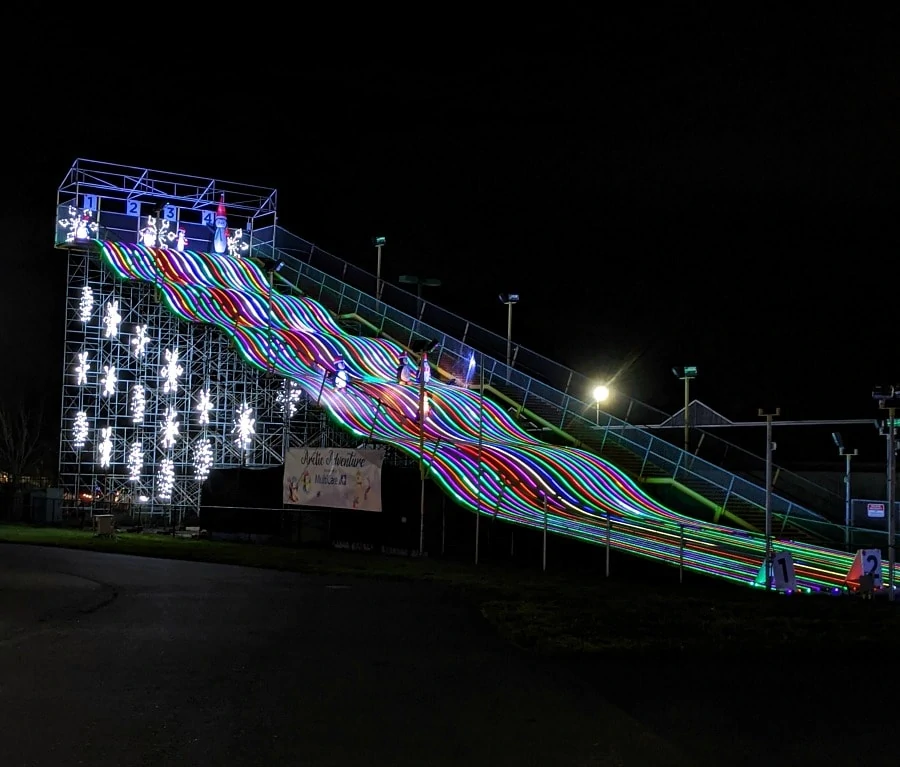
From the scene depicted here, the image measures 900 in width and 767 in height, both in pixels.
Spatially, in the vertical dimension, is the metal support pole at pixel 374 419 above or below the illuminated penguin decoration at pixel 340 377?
below

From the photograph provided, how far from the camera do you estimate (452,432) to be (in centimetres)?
2983

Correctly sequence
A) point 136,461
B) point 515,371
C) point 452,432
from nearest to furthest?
1. point 452,432
2. point 515,371
3. point 136,461

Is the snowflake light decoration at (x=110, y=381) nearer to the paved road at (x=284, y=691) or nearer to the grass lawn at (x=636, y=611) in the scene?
the grass lawn at (x=636, y=611)

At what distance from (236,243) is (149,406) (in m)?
11.3

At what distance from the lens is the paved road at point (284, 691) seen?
6762 mm

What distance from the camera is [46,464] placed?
229 feet

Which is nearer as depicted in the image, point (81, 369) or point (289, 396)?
point (289, 396)

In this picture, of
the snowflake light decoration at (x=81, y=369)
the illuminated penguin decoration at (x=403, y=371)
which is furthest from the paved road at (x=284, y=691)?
the snowflake light decoration at (x=81, y=369)

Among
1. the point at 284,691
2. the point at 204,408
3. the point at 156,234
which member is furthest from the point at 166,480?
the point at 284,691

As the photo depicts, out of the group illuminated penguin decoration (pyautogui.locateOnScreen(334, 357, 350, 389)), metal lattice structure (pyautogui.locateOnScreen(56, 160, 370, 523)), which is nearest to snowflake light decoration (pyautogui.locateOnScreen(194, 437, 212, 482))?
metal lattice structure (pyautogui.locateOnScreen(56, 160, 370, 523))

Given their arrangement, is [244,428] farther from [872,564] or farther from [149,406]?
[872,564]

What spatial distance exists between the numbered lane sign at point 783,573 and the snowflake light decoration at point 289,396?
19714 mm

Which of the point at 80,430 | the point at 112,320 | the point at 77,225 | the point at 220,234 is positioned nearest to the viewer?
the point at 80,430

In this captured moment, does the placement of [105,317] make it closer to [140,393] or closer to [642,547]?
[140,393]
